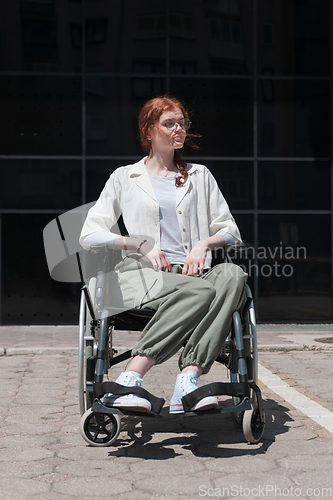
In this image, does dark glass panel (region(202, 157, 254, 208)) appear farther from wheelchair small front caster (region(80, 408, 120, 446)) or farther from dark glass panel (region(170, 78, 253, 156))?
wheelchair small front caster (region(80, 408, 120, 446))

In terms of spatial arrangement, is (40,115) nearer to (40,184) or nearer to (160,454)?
(40,184)

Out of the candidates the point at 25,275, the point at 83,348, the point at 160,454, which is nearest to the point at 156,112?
the point at 83,348

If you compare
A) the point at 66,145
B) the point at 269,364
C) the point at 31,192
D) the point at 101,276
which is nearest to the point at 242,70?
the point at 66,145

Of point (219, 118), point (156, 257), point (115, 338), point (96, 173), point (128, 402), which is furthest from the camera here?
point (219, 118)

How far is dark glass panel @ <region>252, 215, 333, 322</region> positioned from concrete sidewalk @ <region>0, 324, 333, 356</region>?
1.45 ft

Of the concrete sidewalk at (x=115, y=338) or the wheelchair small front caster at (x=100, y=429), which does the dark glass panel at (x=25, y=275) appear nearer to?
the concrete sidewalk at (x=115, y=338)

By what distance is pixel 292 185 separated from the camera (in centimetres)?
1097

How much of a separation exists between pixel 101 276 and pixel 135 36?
27.5ft

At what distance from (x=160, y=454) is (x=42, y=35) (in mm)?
9279

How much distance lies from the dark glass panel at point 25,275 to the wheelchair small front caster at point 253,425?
25.3ft

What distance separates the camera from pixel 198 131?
10.9m

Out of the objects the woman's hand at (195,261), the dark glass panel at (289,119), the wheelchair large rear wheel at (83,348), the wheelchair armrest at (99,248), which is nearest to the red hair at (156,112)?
the woman's hand at (195,261)

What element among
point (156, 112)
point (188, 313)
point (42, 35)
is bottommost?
point (188, 313)

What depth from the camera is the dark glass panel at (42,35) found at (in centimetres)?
1084
